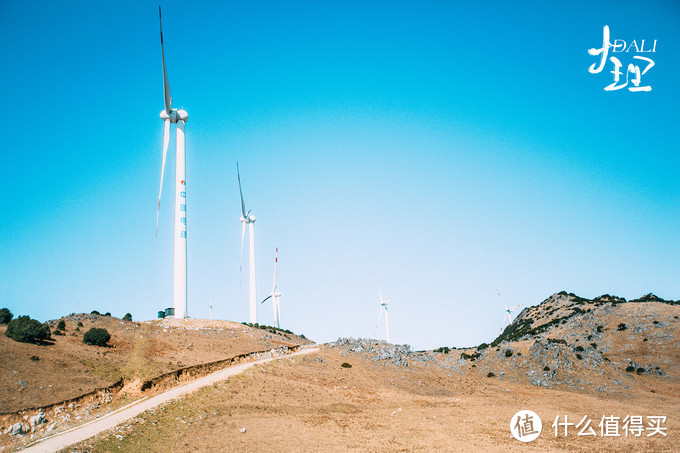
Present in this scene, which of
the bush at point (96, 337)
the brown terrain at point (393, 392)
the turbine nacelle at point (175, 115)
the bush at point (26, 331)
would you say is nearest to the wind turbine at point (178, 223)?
the turbine nacelle at point (175, 115)

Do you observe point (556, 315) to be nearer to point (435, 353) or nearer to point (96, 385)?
point (435, 353)

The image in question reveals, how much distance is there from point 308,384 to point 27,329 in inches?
1365

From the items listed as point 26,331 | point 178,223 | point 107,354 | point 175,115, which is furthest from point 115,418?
point 175,115

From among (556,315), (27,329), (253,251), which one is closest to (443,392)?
(27,329)

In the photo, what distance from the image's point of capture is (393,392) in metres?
61.5

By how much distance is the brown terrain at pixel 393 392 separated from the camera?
3716cm

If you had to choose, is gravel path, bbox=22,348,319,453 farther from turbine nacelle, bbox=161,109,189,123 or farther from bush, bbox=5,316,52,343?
turbine nacelle, bbox=161,109,189,123

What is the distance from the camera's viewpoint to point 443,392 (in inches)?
2598

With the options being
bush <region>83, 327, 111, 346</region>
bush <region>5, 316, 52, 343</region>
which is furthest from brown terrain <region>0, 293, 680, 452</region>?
bush <region>5, 316, 52, 343</region>

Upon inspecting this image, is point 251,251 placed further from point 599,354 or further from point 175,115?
point 599,354

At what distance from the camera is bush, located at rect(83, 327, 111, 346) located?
196 feet

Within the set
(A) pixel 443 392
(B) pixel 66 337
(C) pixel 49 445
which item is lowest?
(A) pixel 443 392

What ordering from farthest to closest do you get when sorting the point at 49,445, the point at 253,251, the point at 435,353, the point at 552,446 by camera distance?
the point at 253,251, the point at 435,353, the point at 552,446, the point at 49,445

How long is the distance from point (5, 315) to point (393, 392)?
190 ft
